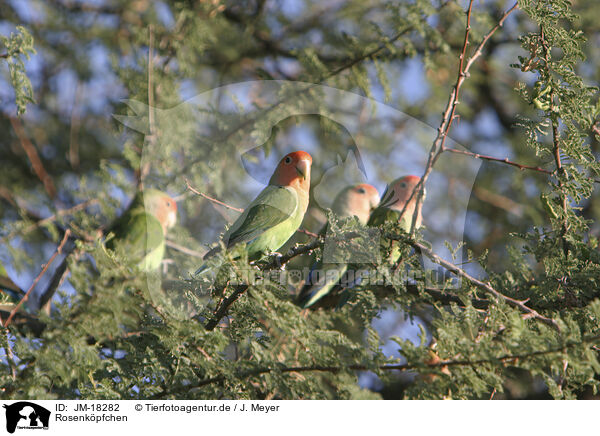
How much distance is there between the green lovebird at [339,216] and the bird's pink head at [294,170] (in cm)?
7

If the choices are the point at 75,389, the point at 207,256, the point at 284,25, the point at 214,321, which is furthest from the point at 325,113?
the point at 284,25

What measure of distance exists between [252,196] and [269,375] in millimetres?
328

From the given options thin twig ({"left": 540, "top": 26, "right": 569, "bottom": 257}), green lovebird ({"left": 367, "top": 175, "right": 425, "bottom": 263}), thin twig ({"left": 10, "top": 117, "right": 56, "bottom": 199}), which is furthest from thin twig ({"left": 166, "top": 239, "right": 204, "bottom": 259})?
thin twig ({"left": 10, "top": 117, "right": 56, "bottom": 199})

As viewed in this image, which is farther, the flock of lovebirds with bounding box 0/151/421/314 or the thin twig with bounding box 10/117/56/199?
the thin twig with bounding box 10/117/56/199

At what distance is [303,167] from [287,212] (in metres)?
0.10

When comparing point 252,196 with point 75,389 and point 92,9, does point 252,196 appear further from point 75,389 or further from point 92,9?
point 92,9

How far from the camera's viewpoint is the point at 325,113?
1.01m

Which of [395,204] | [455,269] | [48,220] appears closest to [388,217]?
[395,204]

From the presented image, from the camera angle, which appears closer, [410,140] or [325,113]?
[325,113]

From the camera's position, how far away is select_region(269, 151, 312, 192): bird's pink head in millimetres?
983

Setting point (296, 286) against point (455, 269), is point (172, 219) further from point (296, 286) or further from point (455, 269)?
point (455, 269)

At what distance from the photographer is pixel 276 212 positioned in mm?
1043

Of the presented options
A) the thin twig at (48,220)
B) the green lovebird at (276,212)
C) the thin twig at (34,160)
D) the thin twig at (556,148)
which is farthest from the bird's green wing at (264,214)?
the thin twig at (34,160)

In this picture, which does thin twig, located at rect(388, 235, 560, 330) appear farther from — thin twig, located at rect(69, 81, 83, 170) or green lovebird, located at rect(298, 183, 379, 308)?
thin twig, located at rect(69, 81, 83, 170)
